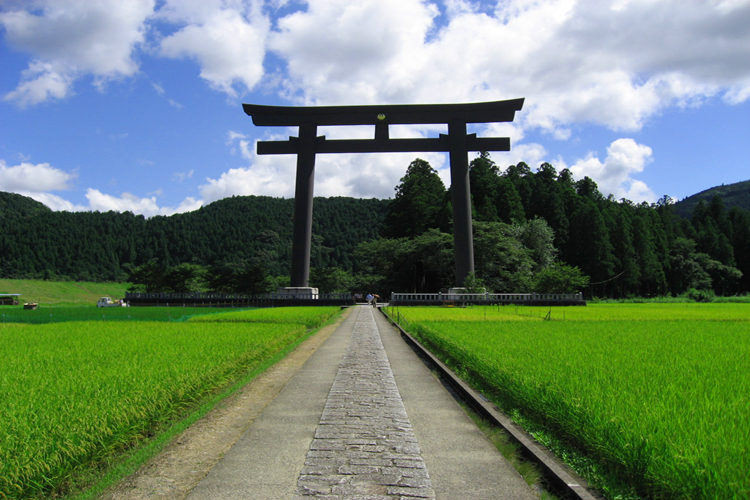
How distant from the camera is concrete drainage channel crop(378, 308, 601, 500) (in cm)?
340

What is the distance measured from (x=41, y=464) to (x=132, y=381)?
248 centimetres

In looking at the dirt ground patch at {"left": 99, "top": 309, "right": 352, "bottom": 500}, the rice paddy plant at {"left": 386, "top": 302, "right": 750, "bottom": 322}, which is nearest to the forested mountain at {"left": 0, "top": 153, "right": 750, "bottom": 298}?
the rice paddy plant at {"left": 386, "top": 302, "right": 750, "bottom": 322}

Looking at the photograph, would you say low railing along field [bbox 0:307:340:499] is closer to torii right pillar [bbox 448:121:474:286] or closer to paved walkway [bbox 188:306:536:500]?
paved walkway [bbox 188:306:536:500]

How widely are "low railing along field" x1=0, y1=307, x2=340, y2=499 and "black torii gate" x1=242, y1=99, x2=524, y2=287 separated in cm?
2258

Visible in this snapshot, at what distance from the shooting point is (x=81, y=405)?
173 inches

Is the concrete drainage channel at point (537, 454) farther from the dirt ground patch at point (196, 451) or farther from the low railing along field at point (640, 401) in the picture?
the dirt ground patch at point (196, 451)

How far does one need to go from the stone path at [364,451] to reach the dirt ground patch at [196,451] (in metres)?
0.84

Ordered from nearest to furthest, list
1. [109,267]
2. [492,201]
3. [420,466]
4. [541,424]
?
[420,466] → [541,424] → [492,201] → [109,267]

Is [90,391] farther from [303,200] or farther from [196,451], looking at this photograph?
[303,200]

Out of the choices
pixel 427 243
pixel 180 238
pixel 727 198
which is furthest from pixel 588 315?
pixel 727 198

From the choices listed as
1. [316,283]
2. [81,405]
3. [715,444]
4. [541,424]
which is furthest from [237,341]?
[316,283]

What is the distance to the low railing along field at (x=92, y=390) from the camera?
3.31 metres

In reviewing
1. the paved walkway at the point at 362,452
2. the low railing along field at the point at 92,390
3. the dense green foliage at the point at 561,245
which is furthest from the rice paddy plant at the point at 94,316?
the dense green foliage at the point at 561,245

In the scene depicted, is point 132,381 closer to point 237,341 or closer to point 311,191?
point 237,341
